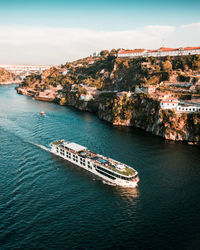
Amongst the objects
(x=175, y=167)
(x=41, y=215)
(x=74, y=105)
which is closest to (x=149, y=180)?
(x=175, y=167)

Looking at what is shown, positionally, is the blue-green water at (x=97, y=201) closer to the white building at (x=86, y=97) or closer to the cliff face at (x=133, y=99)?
the cliff face at (x=133, y=99)

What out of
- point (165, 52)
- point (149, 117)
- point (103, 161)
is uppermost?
point (165, 52)

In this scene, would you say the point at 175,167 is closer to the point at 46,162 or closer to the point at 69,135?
the point at 46,162

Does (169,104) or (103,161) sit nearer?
(103,161)

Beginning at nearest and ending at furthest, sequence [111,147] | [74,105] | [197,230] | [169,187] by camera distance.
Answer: [197,230] < [169,187] < [111,147] < [74,105]

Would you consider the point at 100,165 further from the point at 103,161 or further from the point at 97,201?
the point at 97,201

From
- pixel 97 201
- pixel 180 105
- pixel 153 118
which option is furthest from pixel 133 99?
pixel 97 201
